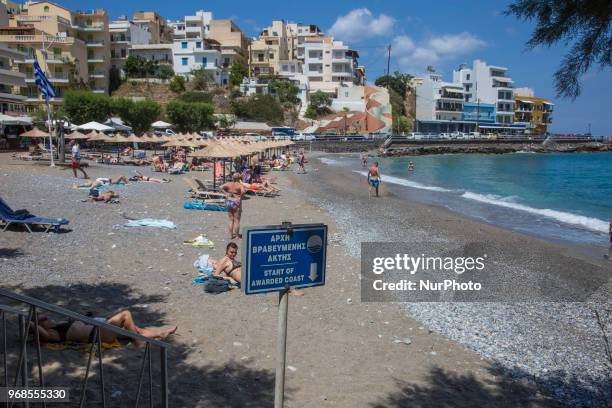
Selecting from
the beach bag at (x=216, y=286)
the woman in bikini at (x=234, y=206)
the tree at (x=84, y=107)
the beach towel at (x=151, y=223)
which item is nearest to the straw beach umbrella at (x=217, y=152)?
the beach towel at (x=151, y=223)

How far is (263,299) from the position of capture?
24.2ft

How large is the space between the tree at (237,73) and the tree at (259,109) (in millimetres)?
5874

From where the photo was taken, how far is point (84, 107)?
43.8 meters

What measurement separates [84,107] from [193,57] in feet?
111

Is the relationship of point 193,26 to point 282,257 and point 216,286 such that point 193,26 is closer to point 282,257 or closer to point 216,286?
point 216,286


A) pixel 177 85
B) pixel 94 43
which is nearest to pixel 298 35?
pixel 177 85

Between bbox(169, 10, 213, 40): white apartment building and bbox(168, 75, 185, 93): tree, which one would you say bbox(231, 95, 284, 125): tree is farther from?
bbox(169, 10, 213, 40): white apartment building

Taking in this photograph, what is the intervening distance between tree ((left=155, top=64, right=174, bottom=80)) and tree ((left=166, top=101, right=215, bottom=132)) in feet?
61.4

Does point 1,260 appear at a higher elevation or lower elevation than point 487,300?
higher

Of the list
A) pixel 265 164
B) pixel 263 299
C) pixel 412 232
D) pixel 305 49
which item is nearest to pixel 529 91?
pixel 305 49

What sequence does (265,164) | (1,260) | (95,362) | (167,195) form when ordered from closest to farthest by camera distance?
(95,362), (1,260), (167,195), (265,164)

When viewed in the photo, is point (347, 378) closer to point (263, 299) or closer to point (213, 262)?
point (263, 299)

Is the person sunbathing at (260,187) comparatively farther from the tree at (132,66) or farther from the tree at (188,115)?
the tree at (132,66)

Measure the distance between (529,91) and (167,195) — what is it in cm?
11711
